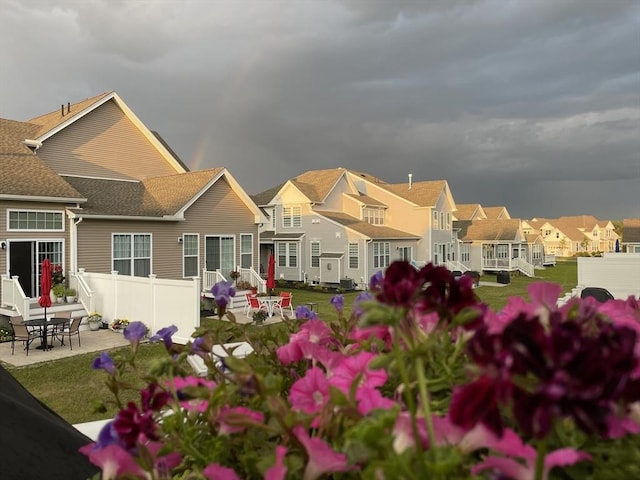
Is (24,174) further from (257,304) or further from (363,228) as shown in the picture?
(363,228)

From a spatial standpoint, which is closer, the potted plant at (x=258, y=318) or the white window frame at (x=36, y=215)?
the potted plant at (x=258, y=318)

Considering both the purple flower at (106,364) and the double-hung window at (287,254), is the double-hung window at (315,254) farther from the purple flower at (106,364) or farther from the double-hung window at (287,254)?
the purple flower at (106,364)

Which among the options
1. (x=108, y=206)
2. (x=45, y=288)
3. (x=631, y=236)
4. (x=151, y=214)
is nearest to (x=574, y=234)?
(x=631, y=236)

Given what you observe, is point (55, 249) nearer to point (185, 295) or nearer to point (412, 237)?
point (185, 295)

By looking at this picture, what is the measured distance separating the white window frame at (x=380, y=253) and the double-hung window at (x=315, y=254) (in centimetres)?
376

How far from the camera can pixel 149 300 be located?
46.8ft

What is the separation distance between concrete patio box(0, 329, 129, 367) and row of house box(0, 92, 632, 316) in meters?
3.16

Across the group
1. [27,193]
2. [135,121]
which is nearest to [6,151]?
[27,193]

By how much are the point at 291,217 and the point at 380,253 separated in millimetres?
6893

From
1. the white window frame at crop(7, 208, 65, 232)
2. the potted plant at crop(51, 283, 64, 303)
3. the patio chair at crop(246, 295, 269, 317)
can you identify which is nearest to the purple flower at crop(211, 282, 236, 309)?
the potted plant at crop(51, 283, 64, 303)

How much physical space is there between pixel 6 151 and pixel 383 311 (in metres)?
20.1

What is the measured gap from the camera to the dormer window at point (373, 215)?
34534mm

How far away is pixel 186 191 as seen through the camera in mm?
19844

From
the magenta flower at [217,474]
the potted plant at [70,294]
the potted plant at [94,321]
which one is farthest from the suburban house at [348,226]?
the magenta flower at [217,474]
